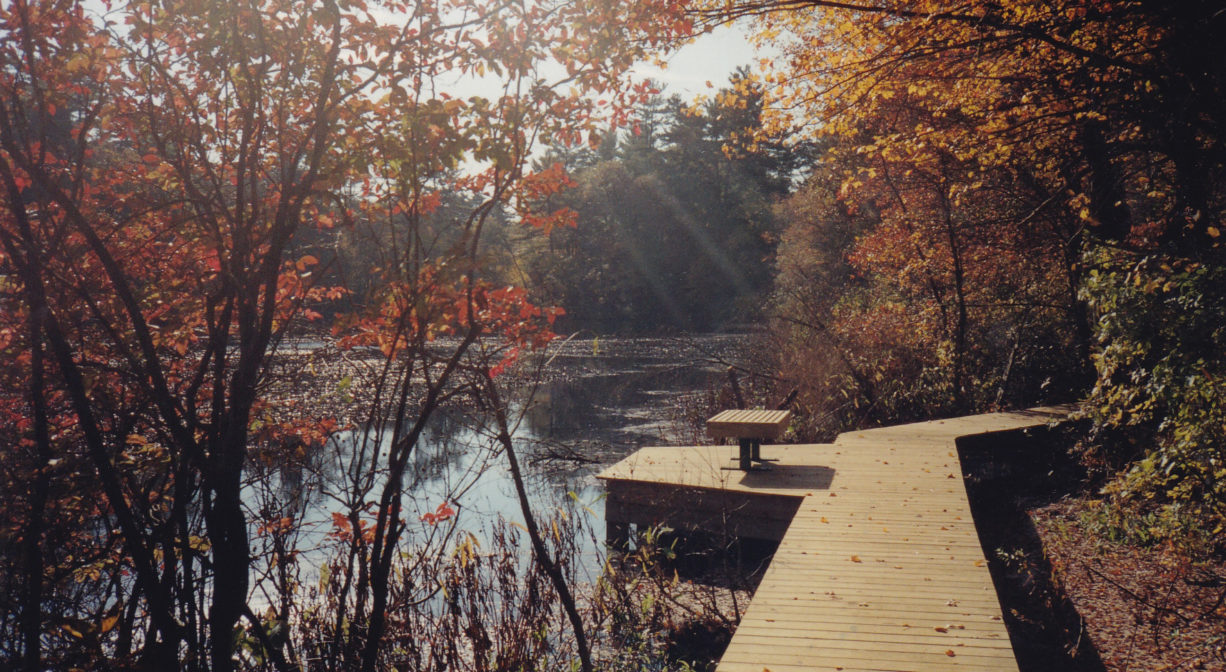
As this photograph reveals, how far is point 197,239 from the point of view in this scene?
3498mm

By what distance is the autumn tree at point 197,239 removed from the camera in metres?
2.82

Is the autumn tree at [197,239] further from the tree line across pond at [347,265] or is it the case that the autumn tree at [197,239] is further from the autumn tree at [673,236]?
the autumn tree at [673,236]

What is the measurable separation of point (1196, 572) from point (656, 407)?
10720mm

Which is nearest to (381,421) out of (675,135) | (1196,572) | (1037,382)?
(1196,572)

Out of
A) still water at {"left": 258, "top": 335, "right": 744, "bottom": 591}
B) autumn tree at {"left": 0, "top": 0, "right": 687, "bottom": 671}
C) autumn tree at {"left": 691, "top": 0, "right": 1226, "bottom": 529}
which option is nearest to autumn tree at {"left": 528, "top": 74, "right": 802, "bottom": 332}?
still water at {"left": 258, "top": 335, "right": 744, "bottom": 591}

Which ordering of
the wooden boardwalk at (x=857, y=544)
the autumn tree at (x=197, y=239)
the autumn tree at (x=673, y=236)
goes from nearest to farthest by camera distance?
the autumn tree at (x=197, y=239) < the wooden boardwalk at (x=857, y=544) < the autumn tree at (x=673, y=236)

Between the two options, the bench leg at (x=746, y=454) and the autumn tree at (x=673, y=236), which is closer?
the bench leg at (x=746, y=454)

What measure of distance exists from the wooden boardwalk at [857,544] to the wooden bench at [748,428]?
0.75 ft

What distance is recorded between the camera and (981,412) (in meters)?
10.8

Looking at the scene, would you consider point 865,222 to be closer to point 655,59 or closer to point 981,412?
point 981,412

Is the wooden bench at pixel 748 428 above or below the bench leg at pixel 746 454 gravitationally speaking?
above

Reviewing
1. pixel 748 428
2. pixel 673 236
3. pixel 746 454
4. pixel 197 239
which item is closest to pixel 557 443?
pixel 746 454

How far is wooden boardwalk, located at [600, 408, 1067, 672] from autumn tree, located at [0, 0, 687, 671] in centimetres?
189

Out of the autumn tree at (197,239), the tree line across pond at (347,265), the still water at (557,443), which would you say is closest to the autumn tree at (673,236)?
the still water at (557,443)
